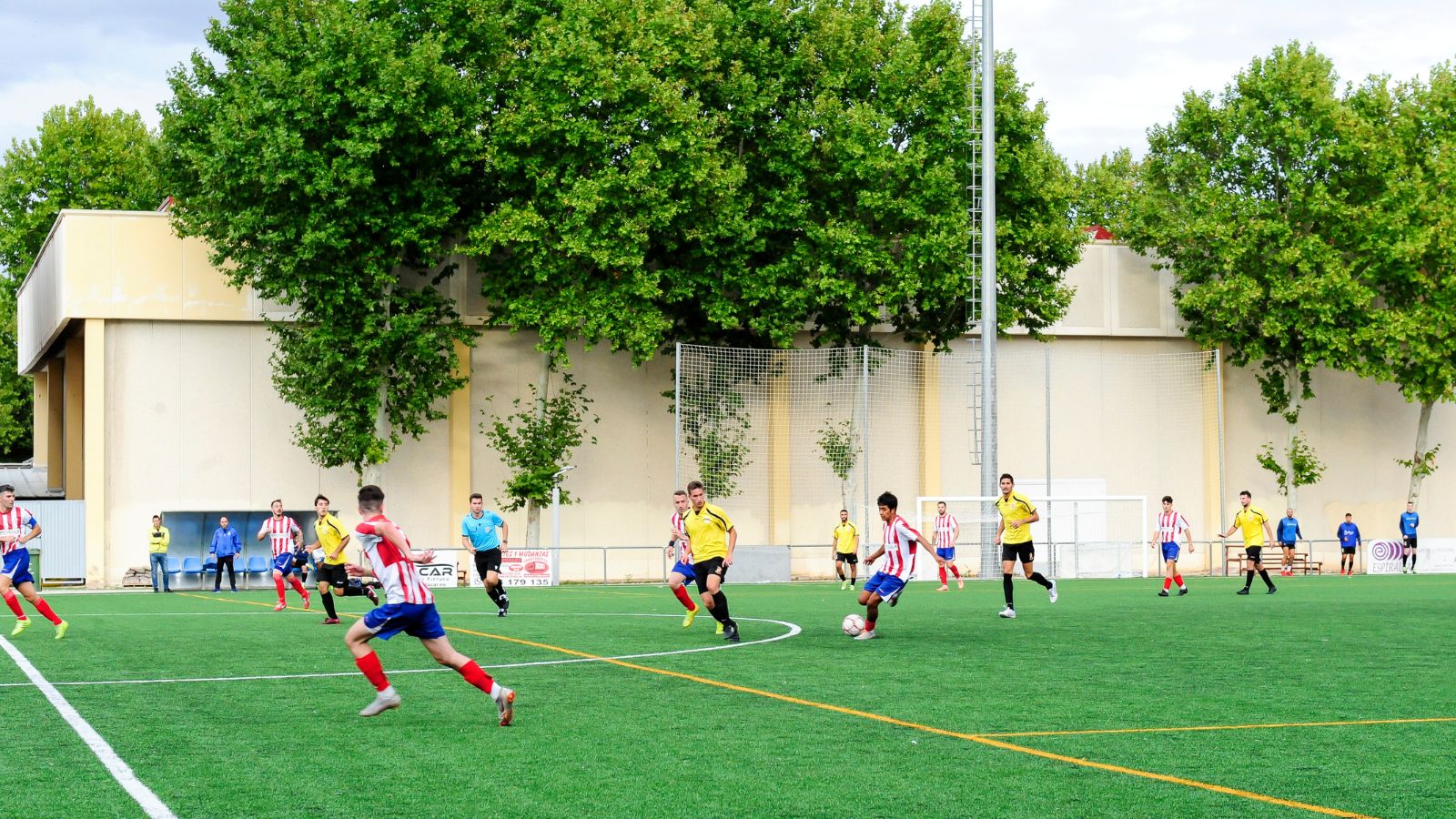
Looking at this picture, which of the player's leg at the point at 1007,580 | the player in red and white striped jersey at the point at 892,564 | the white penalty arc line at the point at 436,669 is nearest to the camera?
the white penalty arc line at the point at 436,669

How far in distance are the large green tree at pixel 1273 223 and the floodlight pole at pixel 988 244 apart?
11121 mm

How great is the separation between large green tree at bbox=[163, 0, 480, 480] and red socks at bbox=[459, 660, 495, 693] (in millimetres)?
28061

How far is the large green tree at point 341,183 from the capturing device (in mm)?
37781

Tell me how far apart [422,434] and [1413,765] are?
3598 centimetres

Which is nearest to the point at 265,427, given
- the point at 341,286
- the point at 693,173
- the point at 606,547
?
the point at 341,286

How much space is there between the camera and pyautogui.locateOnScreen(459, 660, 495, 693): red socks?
11.0 metres

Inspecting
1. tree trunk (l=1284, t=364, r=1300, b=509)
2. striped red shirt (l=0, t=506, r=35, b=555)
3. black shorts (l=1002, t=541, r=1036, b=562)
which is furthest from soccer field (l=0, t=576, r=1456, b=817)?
tree trunk (l=1284, t=364, r=1300, b=509)

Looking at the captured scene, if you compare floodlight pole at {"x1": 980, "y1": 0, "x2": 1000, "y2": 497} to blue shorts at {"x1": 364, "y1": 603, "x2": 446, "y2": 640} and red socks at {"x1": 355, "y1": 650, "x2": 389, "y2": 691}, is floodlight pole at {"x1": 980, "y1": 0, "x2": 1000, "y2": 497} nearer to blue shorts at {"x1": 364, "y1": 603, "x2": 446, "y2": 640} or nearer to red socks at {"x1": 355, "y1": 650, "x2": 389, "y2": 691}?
blue shorts at {"x1": 364, "y1": 603, "x2": 446, "y2": 640}

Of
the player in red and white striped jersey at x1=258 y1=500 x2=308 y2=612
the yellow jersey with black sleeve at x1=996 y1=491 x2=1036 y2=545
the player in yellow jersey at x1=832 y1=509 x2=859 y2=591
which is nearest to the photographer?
the yellow jersey with black sleeve at x1=996 y1=491 x2=1036 y2=545

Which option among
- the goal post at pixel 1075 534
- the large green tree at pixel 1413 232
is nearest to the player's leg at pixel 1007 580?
the goal post at pixel 1075 534

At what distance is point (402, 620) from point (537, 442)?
31.2m

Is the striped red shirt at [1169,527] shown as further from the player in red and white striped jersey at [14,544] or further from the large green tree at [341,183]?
the player in red and white striped jersey at [14,544]

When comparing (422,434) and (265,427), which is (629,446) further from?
(265,427)

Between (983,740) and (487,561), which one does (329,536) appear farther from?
(983,740)
